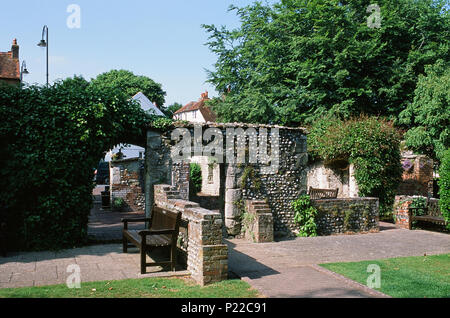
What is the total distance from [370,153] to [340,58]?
6.72 meters

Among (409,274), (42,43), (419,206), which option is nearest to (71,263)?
(409,274)

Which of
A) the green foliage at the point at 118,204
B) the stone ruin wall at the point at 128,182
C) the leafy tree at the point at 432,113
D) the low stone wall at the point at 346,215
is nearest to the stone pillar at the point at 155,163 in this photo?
the low stone wall at the point at 346,215

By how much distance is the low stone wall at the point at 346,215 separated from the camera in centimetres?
1172

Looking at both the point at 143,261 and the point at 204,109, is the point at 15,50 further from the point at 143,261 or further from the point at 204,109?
the point at 143,261

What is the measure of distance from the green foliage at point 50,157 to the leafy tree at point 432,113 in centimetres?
1311

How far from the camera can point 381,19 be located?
19.4 meters

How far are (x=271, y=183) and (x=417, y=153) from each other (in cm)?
997

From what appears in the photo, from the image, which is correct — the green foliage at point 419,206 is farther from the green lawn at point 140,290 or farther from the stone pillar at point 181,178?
the green lawn at point 140,290

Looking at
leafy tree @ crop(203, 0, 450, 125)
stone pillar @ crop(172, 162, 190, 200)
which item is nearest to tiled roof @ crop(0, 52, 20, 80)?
leafy tree @ crop(203, 0, 450, 125)

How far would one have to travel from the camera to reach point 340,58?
18.8m

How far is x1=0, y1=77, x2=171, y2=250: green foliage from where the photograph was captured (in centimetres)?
859
